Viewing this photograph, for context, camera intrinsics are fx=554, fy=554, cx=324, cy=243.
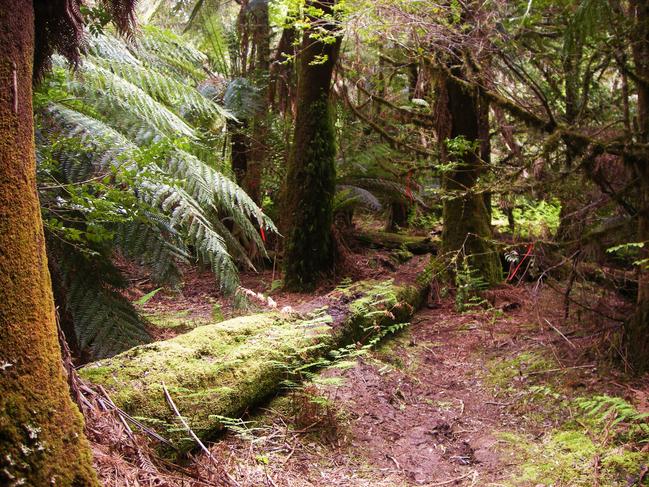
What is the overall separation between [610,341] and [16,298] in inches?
139

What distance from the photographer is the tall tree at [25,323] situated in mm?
1374

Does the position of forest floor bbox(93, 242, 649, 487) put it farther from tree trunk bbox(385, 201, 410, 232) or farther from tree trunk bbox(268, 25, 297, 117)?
tree trunk bbox(268, 25, 297, 117)

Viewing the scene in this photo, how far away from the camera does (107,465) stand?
1.90 metres

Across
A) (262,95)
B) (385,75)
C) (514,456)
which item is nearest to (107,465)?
(514,456)

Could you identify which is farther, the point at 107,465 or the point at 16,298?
the point at 107,465

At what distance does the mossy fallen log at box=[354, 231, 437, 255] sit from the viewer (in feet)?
25.8

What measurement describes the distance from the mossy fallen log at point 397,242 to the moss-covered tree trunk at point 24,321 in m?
6.42

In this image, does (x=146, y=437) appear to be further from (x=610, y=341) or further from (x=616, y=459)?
(x=610, y=341)

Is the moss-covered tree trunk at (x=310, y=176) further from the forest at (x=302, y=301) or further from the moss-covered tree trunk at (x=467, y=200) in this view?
the moss-covered tree trunk at (x=467, y=200)

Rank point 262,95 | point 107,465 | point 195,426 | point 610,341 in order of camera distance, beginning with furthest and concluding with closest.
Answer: point 262,95 → point 610,341 → point 195,426 → point 107,465

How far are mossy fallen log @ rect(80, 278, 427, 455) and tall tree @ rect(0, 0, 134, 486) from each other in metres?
0.95

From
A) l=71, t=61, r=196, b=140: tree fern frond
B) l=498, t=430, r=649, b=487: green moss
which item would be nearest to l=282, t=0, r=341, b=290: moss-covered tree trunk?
l=71, t=61, r=196, b=140: tree fern frond

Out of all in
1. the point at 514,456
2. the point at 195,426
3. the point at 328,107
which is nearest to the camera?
the point at 195,426

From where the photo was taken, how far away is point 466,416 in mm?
3607
